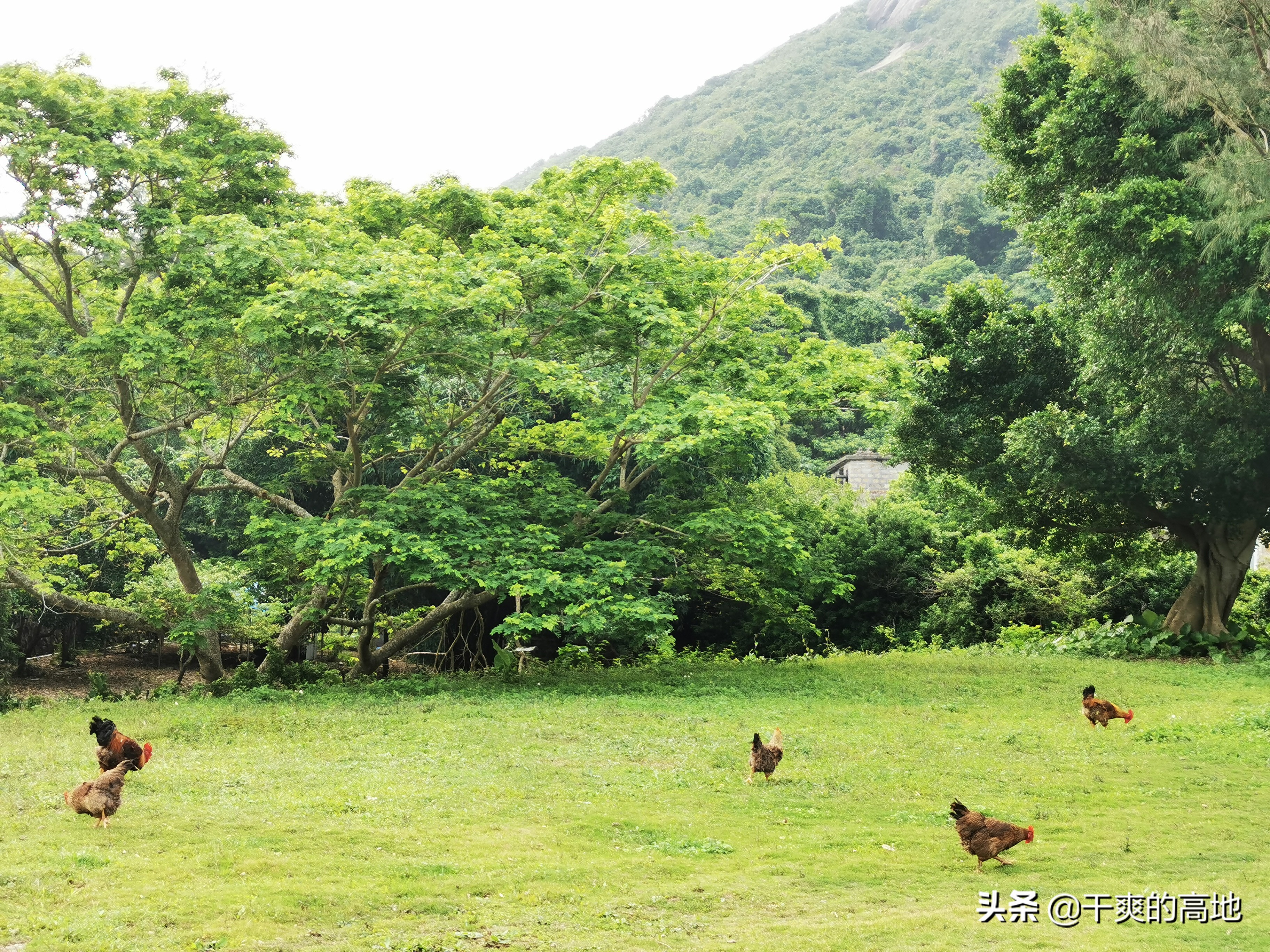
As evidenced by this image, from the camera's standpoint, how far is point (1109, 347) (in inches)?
695

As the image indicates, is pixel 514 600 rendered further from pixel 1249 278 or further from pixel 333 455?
pixel 1249 278

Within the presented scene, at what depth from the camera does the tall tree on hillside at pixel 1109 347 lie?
16.1m

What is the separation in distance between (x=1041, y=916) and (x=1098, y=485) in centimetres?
1349

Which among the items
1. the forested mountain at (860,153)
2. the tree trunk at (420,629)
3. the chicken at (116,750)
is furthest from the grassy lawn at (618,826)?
the forested mountain at (860,153)

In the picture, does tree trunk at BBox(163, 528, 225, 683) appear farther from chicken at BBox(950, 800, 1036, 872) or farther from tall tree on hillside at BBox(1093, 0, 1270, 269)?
tall tree on hillside at BBox(1093, 0, 1270, 269)

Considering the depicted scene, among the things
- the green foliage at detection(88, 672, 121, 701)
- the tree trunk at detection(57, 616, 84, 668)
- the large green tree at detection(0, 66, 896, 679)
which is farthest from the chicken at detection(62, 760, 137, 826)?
the tree trunk at detection(57, 616, 84, 668)

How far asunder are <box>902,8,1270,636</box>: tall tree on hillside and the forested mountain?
27.4 m

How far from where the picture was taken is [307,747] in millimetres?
11180

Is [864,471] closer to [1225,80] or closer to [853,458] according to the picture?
[853,458]

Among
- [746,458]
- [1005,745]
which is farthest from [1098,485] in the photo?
[1005,745]

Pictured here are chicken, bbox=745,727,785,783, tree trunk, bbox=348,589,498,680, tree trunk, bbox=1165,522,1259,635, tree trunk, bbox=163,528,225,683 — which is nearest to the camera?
chicken, bbox=745,727,785,783

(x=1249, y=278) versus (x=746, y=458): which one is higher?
(x=1249, y=278)

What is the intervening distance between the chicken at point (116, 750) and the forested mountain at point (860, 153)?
40.5m

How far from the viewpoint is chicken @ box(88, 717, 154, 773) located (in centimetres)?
877
